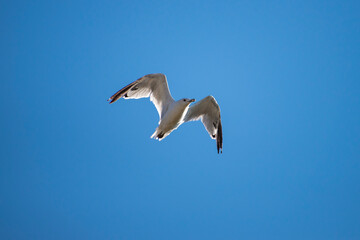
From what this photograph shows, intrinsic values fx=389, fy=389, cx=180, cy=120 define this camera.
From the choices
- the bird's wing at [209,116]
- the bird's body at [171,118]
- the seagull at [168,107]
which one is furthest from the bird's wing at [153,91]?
the bird's wing at [209,116]

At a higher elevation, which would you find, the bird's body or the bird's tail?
the bird's body

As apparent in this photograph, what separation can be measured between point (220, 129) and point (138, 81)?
115 inches

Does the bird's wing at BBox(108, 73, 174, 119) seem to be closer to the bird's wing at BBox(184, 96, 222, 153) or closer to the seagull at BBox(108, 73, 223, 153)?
the seagull at BBox(108, 73, 223, 153)

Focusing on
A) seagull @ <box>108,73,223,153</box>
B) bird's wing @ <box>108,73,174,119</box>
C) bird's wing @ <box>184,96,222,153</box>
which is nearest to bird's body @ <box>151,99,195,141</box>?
seagull @ <box>108,73,223,153</box>

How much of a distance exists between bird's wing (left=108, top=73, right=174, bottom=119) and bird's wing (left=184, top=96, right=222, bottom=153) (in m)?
0.85

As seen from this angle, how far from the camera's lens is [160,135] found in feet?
34.2

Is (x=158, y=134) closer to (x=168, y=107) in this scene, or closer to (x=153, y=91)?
(x=168, y=107)

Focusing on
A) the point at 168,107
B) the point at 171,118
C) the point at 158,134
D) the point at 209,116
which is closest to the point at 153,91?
the point at 168,107

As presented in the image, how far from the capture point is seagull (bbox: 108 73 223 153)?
10.2 meters

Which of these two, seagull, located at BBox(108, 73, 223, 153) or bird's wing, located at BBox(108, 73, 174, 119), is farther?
bird's wing, located at BBox(108, 73, 174, 119)

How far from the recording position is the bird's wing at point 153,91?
10.4 m

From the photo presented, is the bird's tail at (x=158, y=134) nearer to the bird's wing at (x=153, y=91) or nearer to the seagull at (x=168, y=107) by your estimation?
the seagull at (x=168, y=107)

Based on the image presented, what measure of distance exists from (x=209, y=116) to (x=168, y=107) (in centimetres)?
156

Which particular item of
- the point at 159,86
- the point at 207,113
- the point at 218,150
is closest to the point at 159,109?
the point at 159,86
